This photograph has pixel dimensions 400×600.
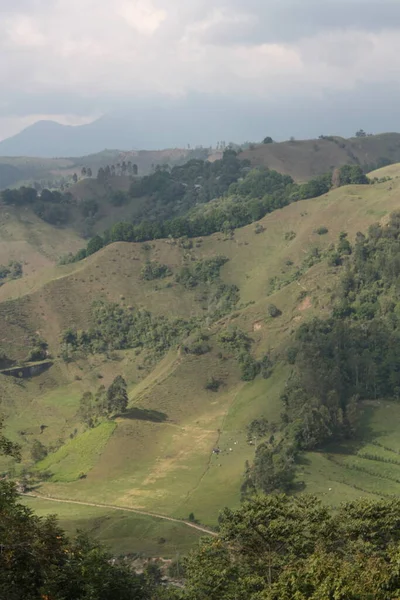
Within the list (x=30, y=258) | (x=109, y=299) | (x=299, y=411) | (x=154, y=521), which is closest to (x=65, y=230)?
(x=30, y=258)

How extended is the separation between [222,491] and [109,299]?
59.1 metres

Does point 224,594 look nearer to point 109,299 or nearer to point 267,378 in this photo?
point 267,378

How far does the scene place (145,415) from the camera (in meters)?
87.1

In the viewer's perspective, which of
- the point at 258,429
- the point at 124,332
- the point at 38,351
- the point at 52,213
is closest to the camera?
the point at 258,429

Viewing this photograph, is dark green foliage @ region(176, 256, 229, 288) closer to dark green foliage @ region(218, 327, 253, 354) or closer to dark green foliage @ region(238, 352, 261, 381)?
dark green foliage @ region(218, 327, 253, 354)

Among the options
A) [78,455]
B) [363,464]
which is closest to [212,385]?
[78,455]

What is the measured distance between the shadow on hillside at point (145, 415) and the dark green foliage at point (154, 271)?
1702 inches

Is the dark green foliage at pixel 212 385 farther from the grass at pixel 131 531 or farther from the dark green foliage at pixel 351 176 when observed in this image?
the dark green foliage at pixel 351 176

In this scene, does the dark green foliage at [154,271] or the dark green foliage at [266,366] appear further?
the dark green foliage at [154,271]

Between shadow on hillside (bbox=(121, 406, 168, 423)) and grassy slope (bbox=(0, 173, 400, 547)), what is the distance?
1.11 feet

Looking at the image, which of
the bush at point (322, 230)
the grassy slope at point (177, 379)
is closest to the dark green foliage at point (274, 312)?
the grassy slope at point (177, 379)

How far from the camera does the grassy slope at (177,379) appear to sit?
73125 mm

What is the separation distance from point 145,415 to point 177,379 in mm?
8757

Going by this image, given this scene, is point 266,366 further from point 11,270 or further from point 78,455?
point 11,270
